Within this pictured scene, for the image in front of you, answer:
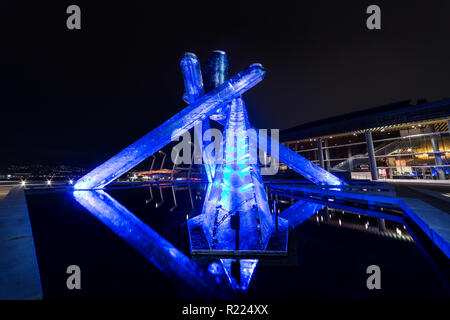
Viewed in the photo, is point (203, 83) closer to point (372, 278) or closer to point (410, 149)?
point (372, 278)

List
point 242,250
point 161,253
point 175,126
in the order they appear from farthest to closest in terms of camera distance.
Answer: point 175,126 → point 161,253 → point 242,250

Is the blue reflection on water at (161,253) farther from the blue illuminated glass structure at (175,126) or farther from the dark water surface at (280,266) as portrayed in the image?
the blue illuminated glass structure at (175,126)

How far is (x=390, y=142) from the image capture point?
1983 centimetres

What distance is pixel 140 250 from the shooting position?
439 centimetres

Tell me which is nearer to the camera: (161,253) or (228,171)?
(161,253)

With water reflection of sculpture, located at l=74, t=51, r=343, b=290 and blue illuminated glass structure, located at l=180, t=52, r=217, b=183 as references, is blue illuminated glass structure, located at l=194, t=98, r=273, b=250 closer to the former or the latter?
water reflection of sculpture, located at l=74, t=51, r=343, b=290

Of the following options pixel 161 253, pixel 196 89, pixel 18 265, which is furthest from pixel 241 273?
pixel 196 89

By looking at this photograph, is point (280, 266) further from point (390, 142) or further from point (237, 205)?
point (390, 142)

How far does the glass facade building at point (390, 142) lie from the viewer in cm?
1669

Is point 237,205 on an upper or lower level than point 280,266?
upper

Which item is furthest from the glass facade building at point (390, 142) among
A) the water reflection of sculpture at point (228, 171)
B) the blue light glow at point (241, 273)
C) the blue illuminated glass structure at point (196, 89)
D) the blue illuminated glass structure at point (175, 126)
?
the blue light glow at point (241, 273)
